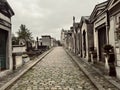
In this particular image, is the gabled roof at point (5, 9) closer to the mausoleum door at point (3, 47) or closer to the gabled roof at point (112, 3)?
the mausoleum door at point (3, 47)

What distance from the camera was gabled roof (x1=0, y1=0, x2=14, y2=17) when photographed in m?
10.5

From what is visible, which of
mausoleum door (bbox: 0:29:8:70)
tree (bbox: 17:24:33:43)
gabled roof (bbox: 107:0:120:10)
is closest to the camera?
gabled roof (bbox: 107:0:120:10)

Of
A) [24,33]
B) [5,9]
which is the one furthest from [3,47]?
[24,33]

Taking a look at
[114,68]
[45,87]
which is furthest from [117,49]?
[45,87]

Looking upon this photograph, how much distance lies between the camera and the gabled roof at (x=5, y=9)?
10.5 metres

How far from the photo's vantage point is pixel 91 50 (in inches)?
624

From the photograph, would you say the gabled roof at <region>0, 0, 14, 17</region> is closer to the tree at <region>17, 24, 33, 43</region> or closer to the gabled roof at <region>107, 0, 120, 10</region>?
the gabled roof at <region>107, 0, 120, 10</region>

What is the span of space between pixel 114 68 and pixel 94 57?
18.4ft

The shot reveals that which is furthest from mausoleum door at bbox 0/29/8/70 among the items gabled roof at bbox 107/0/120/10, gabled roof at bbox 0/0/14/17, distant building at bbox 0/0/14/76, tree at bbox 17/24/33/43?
tree at bbox 17/24/33/43

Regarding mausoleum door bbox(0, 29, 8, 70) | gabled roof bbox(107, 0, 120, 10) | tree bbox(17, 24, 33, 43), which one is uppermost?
tree bbox(17, 24, 33, 43)

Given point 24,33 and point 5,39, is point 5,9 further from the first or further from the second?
point 24,33

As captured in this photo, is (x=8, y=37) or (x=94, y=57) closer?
(x=8, y=37)

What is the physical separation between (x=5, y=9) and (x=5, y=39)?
175 centimetres

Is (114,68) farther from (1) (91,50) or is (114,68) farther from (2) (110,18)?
(1) (91,50)
